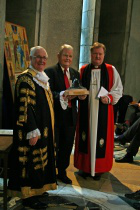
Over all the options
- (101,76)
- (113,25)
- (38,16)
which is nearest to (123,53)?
(113,25)

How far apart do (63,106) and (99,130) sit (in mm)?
776

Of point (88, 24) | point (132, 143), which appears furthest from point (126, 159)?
point (88, 24)

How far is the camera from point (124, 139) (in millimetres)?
5199

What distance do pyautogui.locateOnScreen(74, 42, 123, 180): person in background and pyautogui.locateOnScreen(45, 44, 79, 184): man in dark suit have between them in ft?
0.98

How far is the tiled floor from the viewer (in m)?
3.26

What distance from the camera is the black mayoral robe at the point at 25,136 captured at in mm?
2861

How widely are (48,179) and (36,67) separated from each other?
1.25 m

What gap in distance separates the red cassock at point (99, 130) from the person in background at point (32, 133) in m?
0.99

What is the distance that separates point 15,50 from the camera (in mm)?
4844

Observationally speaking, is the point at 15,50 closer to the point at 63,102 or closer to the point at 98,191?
the point at 63,102

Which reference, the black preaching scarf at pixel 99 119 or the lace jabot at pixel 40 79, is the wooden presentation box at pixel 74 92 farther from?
the black preaching scarf at pixel 99 119

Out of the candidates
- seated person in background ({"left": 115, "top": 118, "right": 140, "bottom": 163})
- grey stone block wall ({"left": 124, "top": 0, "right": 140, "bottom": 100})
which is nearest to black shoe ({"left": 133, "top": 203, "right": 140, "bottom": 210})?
seated person in background ({"left": 115, "top": 118, "right": 140, "bottom": 163})

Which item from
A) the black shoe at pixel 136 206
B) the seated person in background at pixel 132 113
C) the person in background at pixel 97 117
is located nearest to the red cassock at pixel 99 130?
the person in background at pixel 97 117

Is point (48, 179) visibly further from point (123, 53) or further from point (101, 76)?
point (123, 53)
